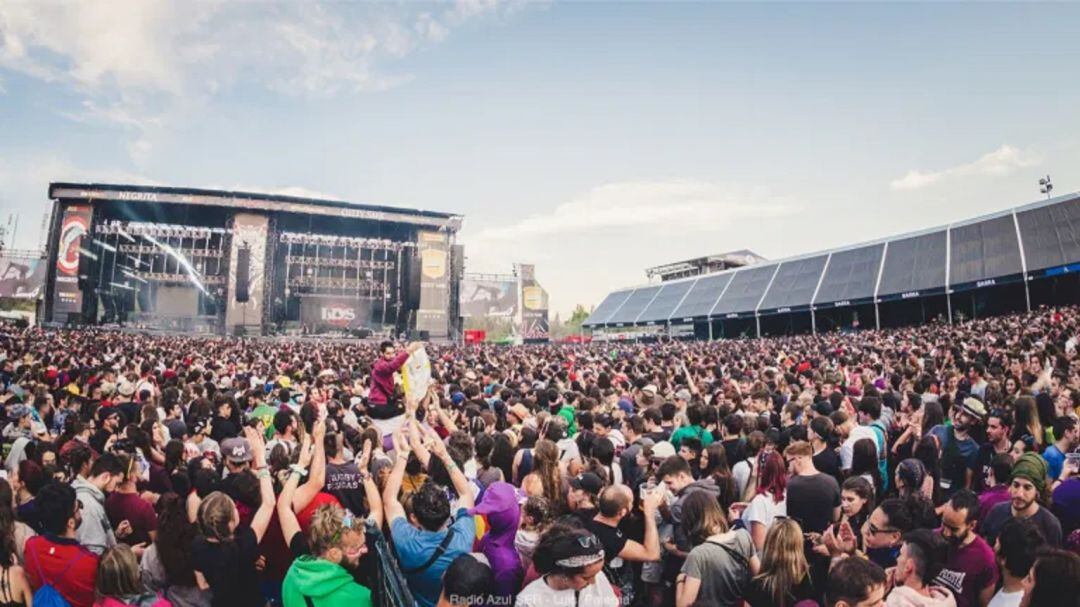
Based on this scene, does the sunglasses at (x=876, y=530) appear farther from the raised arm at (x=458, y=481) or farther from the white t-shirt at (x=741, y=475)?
the raised arm at (x=458, y=481)

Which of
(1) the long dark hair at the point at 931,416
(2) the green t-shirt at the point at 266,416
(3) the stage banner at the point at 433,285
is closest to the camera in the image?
(1) the long dark hair at the point at 931,416

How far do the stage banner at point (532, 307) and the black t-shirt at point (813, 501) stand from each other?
4675 centimetres

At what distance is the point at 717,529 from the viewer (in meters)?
3.36

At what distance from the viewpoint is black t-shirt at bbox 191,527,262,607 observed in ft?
10.9

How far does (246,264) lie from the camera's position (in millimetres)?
39438

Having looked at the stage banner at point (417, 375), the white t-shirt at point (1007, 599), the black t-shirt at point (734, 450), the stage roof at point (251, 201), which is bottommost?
the white t-shirt at point (1007, 599)

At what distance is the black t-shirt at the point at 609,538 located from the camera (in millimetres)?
3492

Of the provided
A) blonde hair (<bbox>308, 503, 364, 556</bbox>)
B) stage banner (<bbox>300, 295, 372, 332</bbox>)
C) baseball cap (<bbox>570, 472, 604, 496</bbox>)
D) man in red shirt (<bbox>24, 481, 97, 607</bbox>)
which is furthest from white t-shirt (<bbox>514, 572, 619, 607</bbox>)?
stage banner (<bbox>300, 295, 372, 332</bbox>)

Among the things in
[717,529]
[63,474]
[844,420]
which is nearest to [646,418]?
[844,420]

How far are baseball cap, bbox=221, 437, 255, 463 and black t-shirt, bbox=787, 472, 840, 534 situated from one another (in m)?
4.05

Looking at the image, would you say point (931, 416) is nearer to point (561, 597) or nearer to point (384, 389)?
point (561, 597)

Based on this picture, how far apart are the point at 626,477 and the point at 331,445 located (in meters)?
2.81

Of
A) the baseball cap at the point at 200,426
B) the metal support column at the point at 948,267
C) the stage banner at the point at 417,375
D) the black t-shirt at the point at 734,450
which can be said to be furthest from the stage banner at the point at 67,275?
the metal support column at the point at 948,267

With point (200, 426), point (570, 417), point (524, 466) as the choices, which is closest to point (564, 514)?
point (524, 466)
